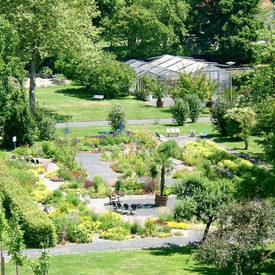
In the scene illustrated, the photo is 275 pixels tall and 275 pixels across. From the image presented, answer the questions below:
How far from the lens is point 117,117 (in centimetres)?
3475

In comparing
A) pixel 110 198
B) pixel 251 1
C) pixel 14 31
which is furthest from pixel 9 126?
pixel 251 1

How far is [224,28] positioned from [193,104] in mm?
24307

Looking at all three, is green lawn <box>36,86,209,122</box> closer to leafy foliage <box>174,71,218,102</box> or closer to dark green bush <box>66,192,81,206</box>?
leafy foliage <box>174,71,218,102</box>

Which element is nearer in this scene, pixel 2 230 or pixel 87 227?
pixel 2 230

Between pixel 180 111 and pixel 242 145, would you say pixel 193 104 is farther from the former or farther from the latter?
pixel 242 145

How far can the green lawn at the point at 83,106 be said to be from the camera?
40.9 metres

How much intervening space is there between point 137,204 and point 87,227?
4.20 m

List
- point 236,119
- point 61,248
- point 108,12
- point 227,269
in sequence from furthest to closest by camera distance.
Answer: point 108,12, point 236,119, point 61,248, point 227,269

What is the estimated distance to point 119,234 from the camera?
1975 centimetres

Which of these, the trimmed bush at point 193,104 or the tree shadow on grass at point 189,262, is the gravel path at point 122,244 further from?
the trimmed bush at point 193,104

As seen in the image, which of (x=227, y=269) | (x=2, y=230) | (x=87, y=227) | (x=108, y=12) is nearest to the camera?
(x=2, y=230)

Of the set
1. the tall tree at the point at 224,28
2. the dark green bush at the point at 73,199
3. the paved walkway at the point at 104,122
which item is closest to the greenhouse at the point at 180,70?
the paved walkway at the point at 104,122

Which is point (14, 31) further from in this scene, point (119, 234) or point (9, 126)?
point (119, 234)

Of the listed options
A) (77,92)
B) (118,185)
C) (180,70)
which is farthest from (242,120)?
(77,92)
